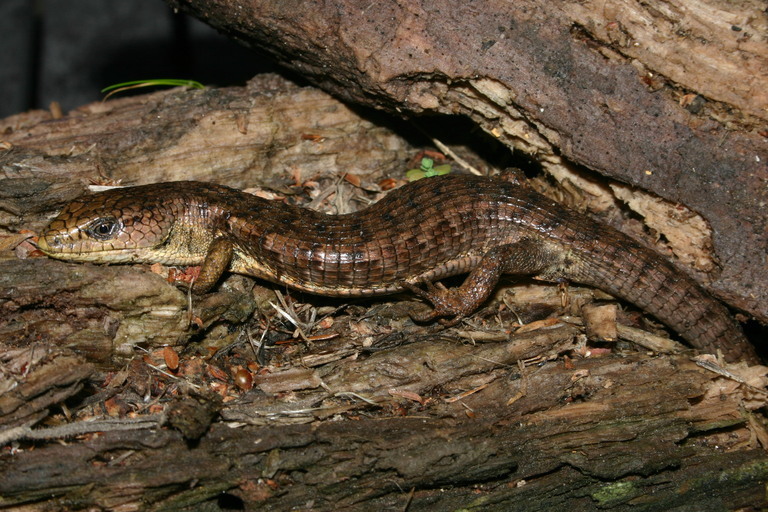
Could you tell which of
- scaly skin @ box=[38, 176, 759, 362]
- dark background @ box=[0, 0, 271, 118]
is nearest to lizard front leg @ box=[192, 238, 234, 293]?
scaly skin @ box=[38, 176, 759, 362]

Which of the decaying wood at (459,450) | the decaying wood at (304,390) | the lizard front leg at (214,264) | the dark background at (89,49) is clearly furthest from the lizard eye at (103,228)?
the dark background at (89,49)

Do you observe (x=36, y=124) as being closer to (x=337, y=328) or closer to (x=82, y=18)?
(x=337, y=328)

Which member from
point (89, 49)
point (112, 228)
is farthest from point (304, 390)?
point (89, 49)

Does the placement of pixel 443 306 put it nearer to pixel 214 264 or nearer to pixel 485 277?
pixel 485 277

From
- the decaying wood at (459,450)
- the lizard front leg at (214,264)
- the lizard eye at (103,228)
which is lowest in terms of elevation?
the decaying wood at (459,450)

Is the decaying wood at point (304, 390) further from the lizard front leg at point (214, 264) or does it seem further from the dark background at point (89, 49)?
the dark background at point (89, 49)

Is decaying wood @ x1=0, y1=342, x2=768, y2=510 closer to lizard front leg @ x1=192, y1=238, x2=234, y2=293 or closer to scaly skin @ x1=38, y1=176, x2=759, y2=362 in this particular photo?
scaly skin @ x1=38, y1=176, x2=759, y2=362
